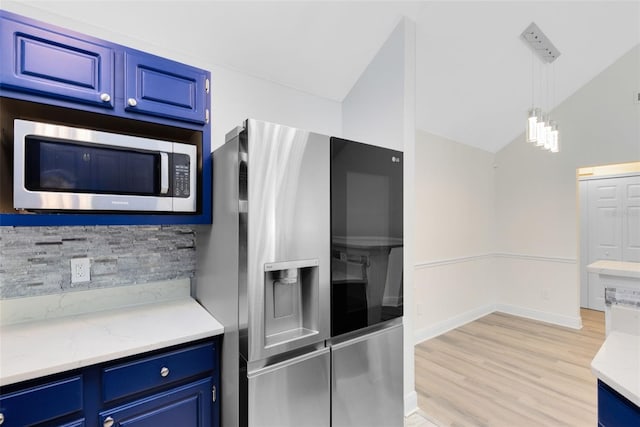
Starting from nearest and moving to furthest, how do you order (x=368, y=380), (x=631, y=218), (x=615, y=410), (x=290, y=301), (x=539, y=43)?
(x=615, y=410)
(x=290, y=301)
(x=368, y=380)
(x=539, y=43)
(x=631, y=218)

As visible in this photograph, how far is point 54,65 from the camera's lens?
126cm

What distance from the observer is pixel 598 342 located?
3.44m

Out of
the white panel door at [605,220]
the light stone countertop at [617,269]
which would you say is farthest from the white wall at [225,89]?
the white panel door at [605,220]

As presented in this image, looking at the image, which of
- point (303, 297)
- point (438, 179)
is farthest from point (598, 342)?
point (303, 297)

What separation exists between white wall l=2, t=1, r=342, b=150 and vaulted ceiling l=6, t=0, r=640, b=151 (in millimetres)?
11

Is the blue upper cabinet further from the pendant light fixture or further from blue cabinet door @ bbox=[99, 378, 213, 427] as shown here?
the pendant light fixture

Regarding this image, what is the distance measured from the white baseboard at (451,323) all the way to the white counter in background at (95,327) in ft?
8.34

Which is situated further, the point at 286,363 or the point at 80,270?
the point at 80,270

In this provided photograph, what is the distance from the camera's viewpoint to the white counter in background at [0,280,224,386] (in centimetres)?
110

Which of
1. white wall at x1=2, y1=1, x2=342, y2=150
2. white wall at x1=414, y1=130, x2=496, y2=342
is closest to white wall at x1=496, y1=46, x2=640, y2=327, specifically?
white wall at x1=414, y1=130, x2=496, y2=342

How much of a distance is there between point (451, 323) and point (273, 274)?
3.31 meters

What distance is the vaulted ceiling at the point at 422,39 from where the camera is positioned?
5.88 feet

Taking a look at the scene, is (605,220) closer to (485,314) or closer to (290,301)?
(485,314)

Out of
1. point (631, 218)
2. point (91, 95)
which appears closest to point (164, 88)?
point (91, 95)
